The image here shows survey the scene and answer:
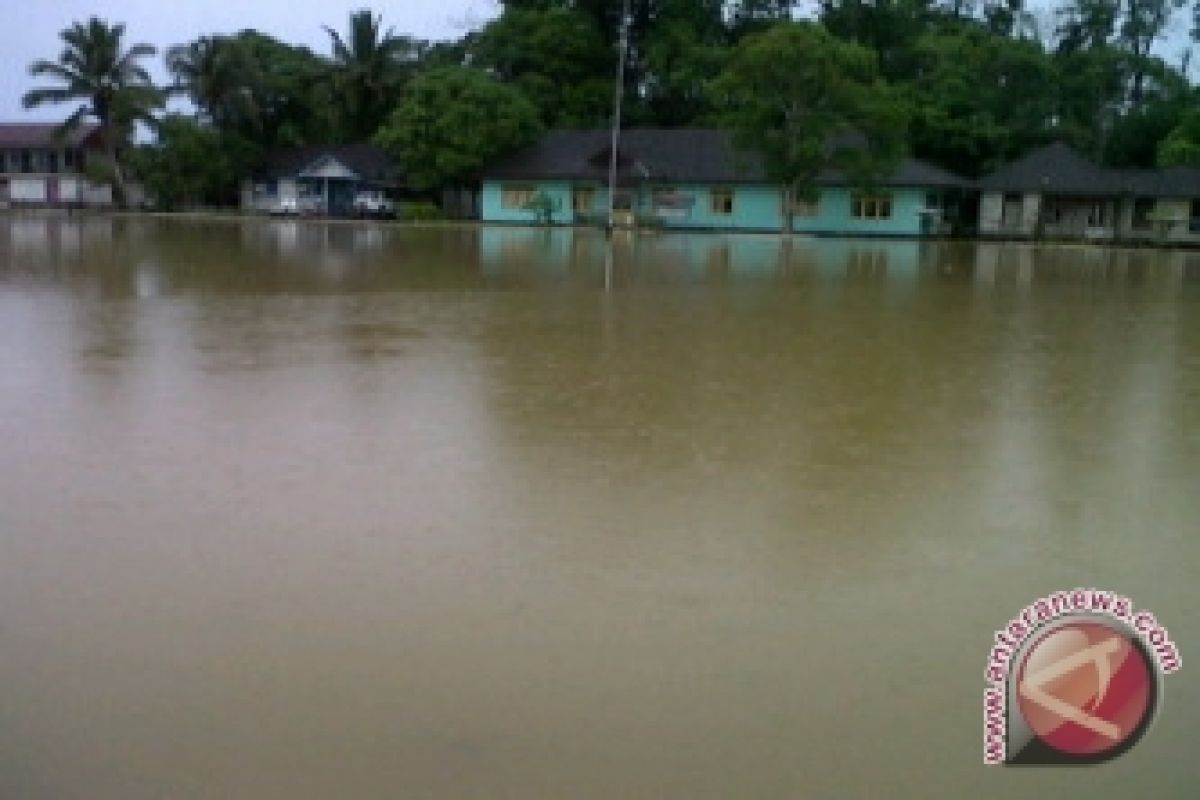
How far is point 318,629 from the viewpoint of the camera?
3477 mm

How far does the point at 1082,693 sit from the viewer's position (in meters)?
2.75

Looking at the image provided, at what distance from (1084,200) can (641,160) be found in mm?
16277

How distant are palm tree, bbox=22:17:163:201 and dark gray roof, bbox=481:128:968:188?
549 inches

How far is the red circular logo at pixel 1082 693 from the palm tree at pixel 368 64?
45.8 m

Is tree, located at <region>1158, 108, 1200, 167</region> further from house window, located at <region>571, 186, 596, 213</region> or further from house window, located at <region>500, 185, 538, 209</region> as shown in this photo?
house window, located at <region>500, 185, 538, 209</region>

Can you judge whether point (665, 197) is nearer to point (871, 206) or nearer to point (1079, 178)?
point (871, 206)

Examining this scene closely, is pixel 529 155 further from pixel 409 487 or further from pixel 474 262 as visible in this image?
pixel 409 487

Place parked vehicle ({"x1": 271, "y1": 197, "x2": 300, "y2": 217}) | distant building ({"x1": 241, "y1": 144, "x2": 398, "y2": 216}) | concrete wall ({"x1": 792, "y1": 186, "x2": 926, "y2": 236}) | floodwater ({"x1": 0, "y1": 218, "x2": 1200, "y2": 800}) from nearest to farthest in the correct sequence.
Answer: floodwater ({"x1": 0, "y1": 218, "x2": 1200, "y2": 800}) < concrete wall ({"x1": 792, "y1": 186, "x2": 926, "y2": 236}) < distant building ({"x1": 241, "y1": 144, "x2": 398, "y2": 216}) < parked vehicle ({"x1": 271, "y1": 197, "x2": 300, "y2": 217})

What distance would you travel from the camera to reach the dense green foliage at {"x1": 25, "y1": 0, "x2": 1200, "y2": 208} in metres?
39.3

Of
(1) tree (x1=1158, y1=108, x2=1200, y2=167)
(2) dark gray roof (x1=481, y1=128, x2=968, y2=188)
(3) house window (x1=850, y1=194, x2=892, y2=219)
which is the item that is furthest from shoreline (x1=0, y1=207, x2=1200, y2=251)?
(1) tree (x1=1158, y1=108, x2=1200, y2=167)

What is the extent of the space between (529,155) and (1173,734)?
41762 millimetres

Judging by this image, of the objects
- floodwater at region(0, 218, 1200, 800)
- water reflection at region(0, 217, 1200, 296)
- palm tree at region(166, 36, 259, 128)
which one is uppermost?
palm tree at region(166, 36, 259, 128)

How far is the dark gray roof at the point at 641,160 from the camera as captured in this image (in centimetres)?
4119

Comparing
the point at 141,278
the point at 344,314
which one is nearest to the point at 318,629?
the point at 344,314
